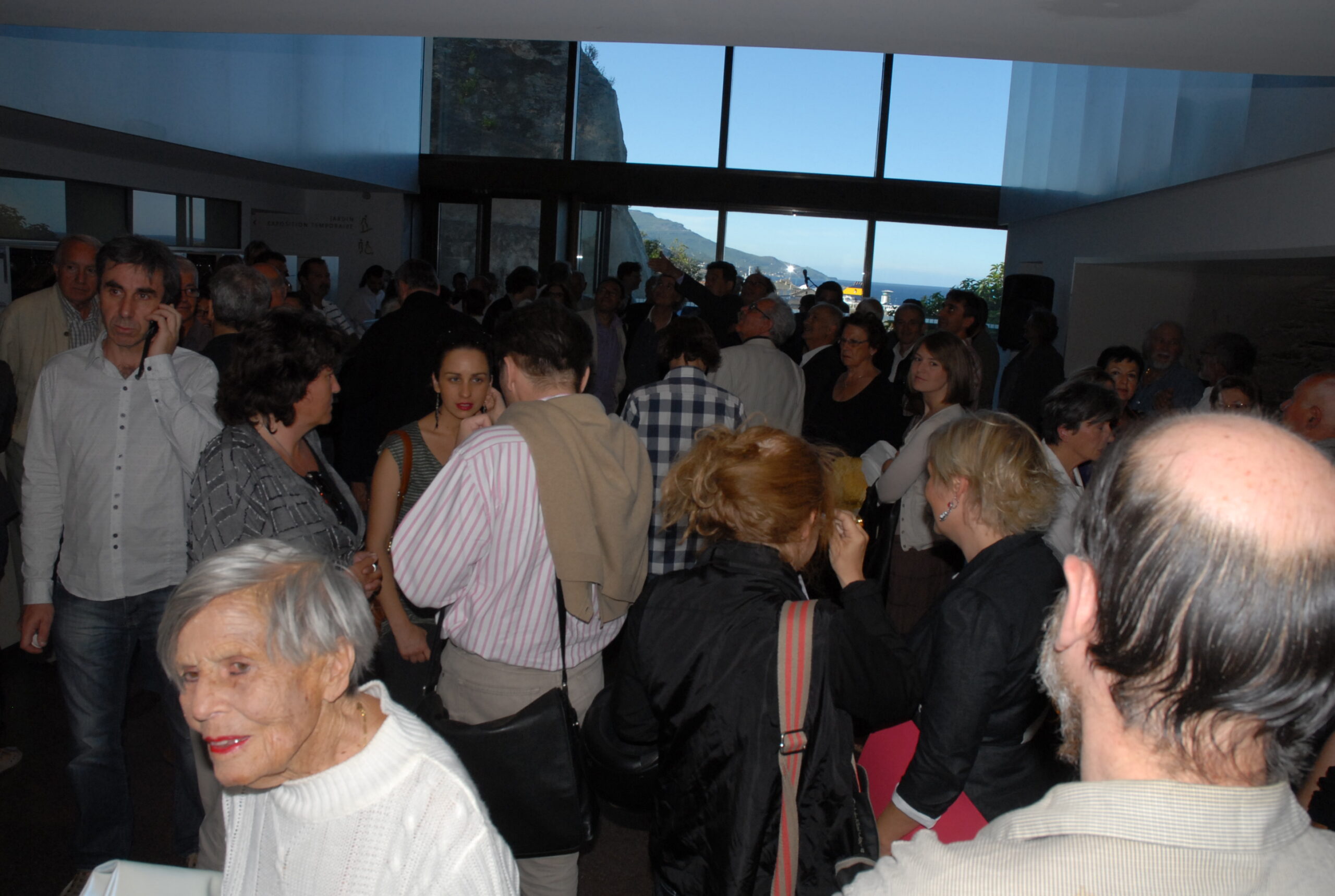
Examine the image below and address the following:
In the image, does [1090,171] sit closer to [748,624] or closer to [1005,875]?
[748,624]

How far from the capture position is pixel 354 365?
4363 millimetres

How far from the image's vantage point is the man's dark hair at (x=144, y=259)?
2.42 m

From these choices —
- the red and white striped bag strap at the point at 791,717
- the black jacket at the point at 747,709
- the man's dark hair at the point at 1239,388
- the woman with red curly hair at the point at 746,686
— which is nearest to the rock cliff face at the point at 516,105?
the man's dark hair at the point at 1239,388

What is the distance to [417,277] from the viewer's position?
4.68 m

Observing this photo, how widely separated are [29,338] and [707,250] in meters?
10.5

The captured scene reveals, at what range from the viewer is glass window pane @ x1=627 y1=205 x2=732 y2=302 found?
13.4 metres

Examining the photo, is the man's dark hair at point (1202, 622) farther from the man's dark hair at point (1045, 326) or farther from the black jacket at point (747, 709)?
the man's dark hair at point (1045, 326)

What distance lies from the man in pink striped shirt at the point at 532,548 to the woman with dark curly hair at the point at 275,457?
0.90 ft

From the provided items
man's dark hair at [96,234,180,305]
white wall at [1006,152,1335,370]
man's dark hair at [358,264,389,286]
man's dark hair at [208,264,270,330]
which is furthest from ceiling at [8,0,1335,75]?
man's dark hair at [358,264,389,286]

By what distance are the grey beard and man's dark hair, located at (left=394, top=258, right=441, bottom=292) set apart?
13.7ft

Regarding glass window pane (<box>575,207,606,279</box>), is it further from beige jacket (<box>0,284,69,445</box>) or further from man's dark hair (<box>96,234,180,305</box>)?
man's dark hair (<box>96,234,180,305</box>)

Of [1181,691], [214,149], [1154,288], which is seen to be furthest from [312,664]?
[1154,288]

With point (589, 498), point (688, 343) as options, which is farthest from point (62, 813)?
point (688, 343)

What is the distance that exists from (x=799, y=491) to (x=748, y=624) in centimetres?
31
